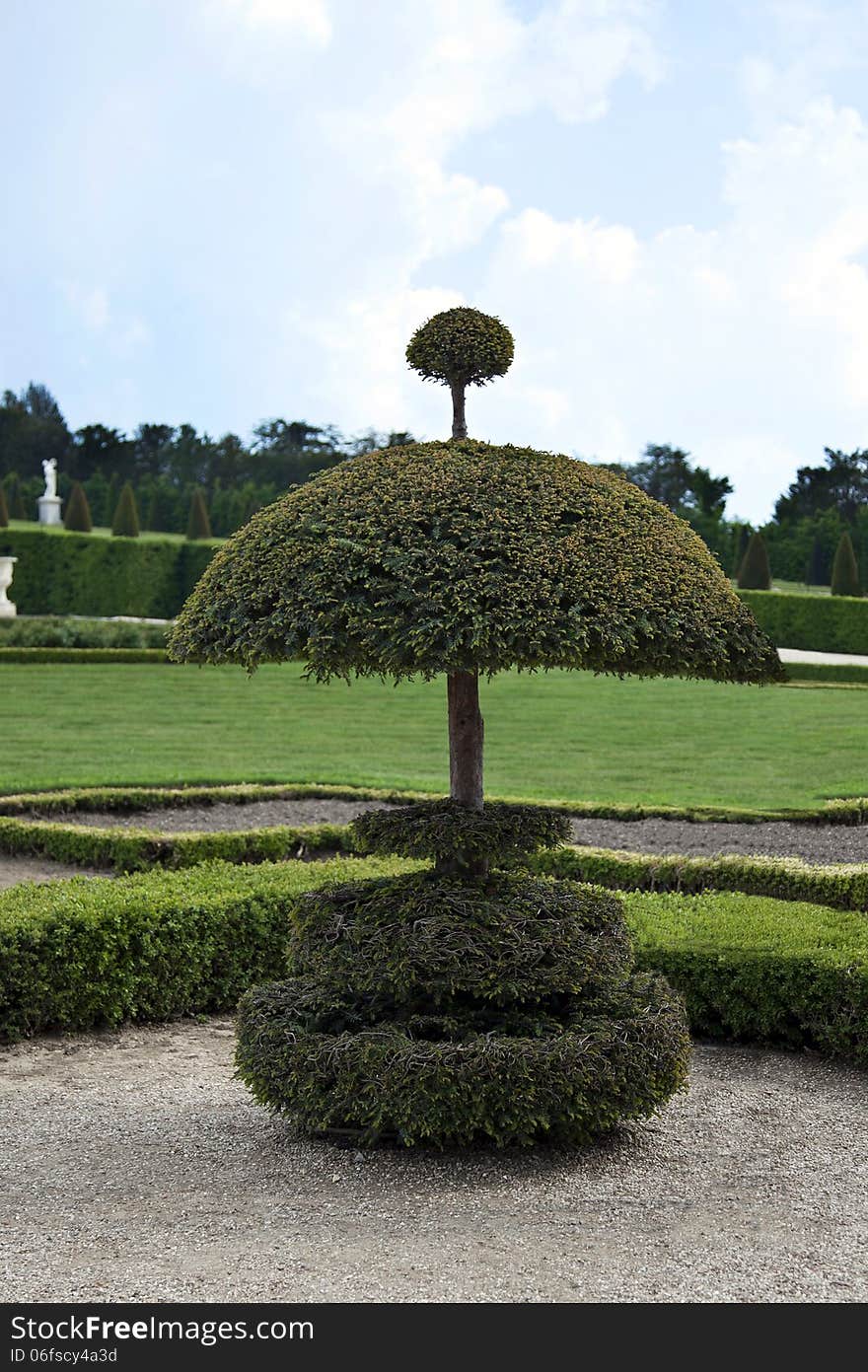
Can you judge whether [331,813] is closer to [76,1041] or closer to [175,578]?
[76,1041]

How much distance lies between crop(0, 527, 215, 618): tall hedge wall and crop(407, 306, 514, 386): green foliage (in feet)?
121

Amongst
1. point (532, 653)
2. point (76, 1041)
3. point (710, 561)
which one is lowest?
point (76, 1041)

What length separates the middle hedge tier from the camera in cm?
459

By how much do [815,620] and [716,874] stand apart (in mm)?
26997

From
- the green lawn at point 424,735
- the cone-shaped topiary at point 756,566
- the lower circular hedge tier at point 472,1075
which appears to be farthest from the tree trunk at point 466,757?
the cone-shaped topiary at point 756,566

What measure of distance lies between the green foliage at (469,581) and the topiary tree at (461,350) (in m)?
0.37

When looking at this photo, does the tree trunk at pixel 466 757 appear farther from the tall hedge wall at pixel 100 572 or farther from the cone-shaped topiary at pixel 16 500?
the cone-shaped topiary at pixel 16 500

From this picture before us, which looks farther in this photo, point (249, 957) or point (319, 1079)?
point (249, 957)

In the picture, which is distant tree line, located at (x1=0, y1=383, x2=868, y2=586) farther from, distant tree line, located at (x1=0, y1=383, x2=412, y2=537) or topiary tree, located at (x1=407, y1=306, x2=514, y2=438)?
topiary tree, located at (x1=407, y1=306, x2=514, y2=438)

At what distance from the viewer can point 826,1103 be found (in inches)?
207

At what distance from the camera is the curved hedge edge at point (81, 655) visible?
80.1 ft

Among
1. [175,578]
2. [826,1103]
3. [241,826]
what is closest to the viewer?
[826,1103]
